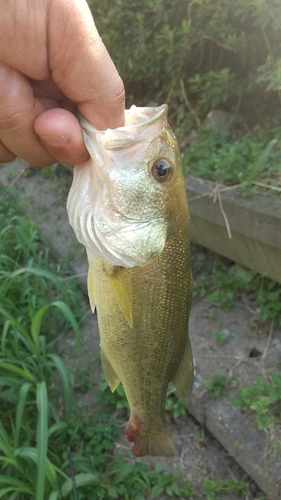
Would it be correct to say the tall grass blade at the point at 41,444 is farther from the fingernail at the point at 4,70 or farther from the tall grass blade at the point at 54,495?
the fingernail at the point at 4,70

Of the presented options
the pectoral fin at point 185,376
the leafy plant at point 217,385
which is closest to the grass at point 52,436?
the leafy plant at point 217,385

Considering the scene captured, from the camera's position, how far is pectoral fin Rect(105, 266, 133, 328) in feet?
4.94

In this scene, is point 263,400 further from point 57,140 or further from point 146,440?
point 57,140

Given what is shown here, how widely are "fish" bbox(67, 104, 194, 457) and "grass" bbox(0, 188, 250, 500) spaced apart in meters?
0.70

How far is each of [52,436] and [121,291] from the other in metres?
1.55

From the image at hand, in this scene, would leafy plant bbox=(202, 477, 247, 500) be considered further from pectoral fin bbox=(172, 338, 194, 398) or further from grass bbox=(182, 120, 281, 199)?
grass bbox=(182, 120, 281, 199)

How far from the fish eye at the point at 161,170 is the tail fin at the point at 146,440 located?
3.10 feet

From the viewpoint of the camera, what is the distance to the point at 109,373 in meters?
1.85

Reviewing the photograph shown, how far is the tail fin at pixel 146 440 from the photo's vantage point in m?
1.83

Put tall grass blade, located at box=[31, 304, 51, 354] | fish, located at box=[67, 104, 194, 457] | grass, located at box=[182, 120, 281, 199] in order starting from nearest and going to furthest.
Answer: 1. fish, located at box=[67, 104, 194, 457]
2. tall grass blade, located at box=[31, 304, 51, 354]
3. grass, located at box=[182, 120, 281, 199]

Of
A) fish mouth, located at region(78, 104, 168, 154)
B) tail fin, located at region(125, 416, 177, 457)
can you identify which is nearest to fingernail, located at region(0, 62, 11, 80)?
fish mouth, located at region(78, 104, 168, 154)

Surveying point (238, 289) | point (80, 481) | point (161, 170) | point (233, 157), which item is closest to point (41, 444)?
point (80, 481)

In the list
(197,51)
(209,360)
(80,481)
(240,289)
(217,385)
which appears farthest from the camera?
(197,51)

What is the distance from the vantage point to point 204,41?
3.60 meters
